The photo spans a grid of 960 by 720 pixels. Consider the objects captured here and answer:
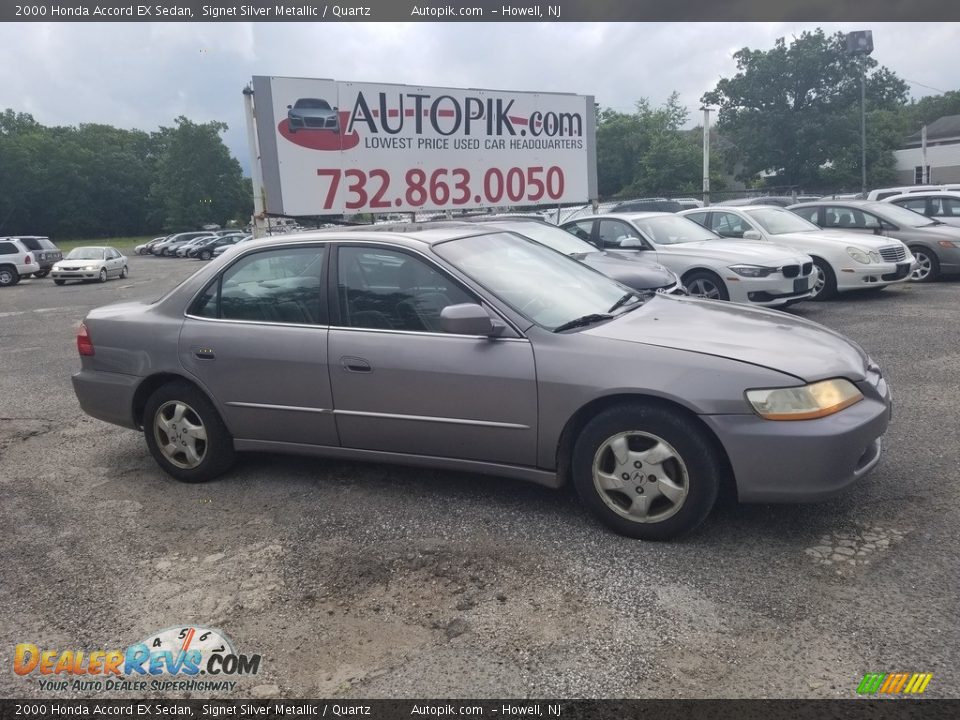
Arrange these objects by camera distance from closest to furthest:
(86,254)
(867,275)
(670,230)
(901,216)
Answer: (670,230), (867,275), (901,216), (86,254)

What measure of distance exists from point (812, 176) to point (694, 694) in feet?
170

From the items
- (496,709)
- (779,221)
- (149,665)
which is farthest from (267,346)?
(779,221)

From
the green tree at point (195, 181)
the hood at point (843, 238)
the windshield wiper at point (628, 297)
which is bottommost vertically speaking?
the windshield wiper at point (628, 297)

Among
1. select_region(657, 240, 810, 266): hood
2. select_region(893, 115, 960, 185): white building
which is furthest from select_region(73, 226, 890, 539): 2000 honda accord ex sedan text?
select_region(893, 115, 960, 185): white building

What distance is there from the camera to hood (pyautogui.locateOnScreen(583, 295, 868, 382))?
3.47 m

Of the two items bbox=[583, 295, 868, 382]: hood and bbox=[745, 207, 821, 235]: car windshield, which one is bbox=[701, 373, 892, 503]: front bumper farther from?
bbox=[745, 207, 821, 235]: car windshield

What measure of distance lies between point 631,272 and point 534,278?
308cm

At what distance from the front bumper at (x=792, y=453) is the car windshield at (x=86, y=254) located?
28.6m

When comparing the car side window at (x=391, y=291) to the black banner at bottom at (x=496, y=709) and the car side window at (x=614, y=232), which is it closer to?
the black banner at bottom at (x=496, y=709)

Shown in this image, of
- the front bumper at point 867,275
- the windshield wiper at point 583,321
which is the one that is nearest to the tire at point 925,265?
the front bumper at point 867,275

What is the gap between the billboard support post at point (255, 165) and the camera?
8.27 meters

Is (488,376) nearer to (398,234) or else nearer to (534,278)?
(534,278)

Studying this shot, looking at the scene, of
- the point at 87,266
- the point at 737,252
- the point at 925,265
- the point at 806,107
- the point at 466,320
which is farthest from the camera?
the point at 806,107

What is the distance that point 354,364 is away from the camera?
13.3 ft
